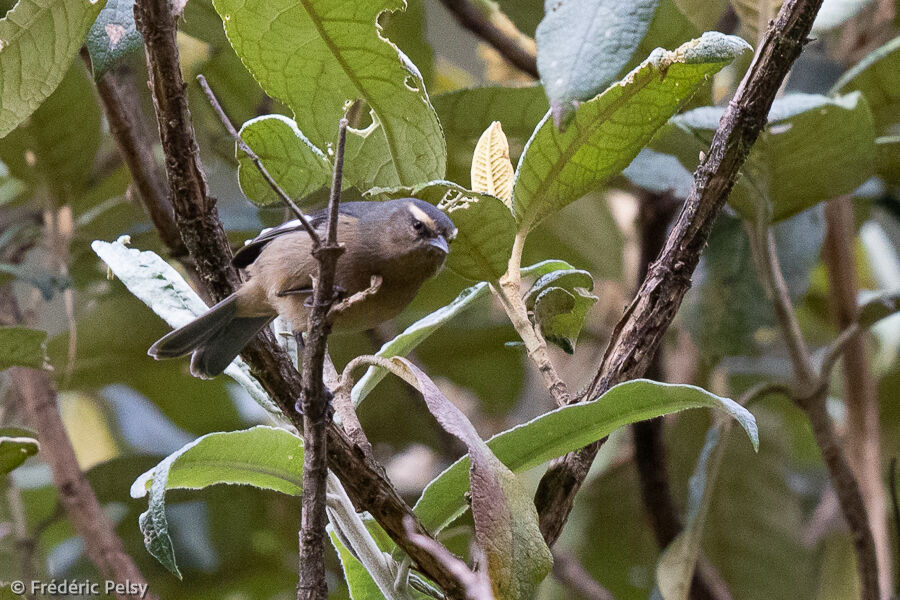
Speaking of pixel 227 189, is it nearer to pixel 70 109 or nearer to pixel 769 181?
pixel 70 109

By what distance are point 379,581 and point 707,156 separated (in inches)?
27.0

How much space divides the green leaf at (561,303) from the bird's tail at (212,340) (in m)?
0.41

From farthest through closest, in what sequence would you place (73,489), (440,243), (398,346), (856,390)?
(856,390) → (73,489) → (440,243) → (398,346)

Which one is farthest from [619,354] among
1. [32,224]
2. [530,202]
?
[32,224]

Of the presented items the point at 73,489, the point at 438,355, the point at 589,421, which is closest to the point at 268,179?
the point at 589,421

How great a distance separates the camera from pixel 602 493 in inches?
115

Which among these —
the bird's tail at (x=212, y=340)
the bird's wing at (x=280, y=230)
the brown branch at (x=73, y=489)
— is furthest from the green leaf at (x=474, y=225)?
the brown branch at (x=73, y=489)

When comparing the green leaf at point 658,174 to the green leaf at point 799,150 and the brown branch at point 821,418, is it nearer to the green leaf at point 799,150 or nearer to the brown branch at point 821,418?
the green leaf at point 799,150

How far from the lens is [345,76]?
135 centimetres

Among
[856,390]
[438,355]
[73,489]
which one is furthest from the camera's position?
[438,355]

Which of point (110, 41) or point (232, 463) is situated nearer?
point (232, 463)

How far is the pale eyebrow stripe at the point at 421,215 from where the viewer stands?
1723 mm

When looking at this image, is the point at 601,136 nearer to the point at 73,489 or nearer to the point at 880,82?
the point at 880,82

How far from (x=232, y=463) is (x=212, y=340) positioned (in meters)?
0.40
